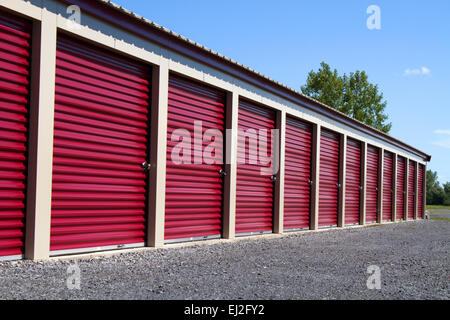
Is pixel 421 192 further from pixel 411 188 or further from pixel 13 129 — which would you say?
pixel 13 129

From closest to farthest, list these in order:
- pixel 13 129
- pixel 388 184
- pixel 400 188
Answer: pixel 13 129
pixel 388 184
pixel 400 188

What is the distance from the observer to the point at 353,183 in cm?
1875

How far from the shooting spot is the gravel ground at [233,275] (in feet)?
15.6

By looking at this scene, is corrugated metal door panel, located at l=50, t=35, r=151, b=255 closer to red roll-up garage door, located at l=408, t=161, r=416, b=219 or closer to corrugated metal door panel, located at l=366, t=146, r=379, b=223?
corrugated metal door panel, located at l=366, t=146, r=379, b=223

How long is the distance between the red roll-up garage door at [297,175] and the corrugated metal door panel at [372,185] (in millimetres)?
6450

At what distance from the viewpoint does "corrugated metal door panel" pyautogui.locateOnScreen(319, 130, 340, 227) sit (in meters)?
16.0

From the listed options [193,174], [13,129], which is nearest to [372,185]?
[193,174]

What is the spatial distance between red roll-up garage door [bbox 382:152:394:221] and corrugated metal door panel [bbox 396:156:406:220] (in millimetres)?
1406

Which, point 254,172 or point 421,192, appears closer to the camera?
point 254,172

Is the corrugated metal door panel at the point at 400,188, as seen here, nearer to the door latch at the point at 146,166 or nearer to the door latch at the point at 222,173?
the door latch at the point at 222,173

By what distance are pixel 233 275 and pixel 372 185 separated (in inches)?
649

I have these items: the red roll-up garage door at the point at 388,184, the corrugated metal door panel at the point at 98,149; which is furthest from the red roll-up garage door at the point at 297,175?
the red roll-up garage door at the point at 388,184

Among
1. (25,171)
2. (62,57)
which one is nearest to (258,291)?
(25,171)

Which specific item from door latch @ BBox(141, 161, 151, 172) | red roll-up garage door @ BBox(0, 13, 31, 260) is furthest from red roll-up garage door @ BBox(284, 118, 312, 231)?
red roll-up garage door @ BBox(0, 13, 31, 260)
